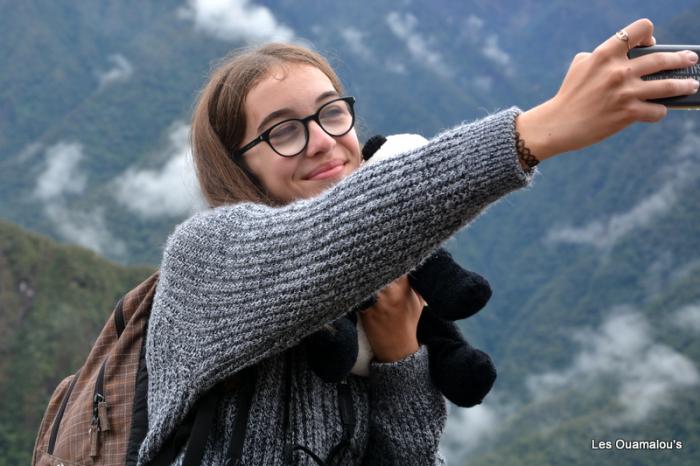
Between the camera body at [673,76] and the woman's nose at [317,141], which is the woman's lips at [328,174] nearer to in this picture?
the woman's nose at [317,141]

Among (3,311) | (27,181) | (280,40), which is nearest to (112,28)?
(27,181)

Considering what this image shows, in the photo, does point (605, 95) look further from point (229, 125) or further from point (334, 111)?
point (229, 125)

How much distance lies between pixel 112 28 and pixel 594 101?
16341 centimetres

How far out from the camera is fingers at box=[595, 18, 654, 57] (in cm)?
152

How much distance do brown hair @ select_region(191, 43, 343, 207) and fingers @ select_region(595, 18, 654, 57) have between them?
1156mm

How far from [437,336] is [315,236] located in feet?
2.53

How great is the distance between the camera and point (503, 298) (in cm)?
11831

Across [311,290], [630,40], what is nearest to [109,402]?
[311,290]

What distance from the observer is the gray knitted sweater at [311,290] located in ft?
5.55

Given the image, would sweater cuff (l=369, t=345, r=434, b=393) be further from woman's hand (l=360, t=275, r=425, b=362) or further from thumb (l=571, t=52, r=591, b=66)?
thumb (l=571, t=52, r=591, b=66)

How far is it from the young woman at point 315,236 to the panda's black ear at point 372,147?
0.20 ft

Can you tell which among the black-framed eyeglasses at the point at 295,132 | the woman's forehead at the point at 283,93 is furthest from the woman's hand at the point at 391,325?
the woman's forehead at the point at 283,93

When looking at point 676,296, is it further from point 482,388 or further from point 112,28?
point 112,28

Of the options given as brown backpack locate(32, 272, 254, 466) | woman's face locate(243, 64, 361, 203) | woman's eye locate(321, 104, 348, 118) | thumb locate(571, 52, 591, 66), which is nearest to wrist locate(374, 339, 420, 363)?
brown backpack locate(32, 272, 254, 466)
